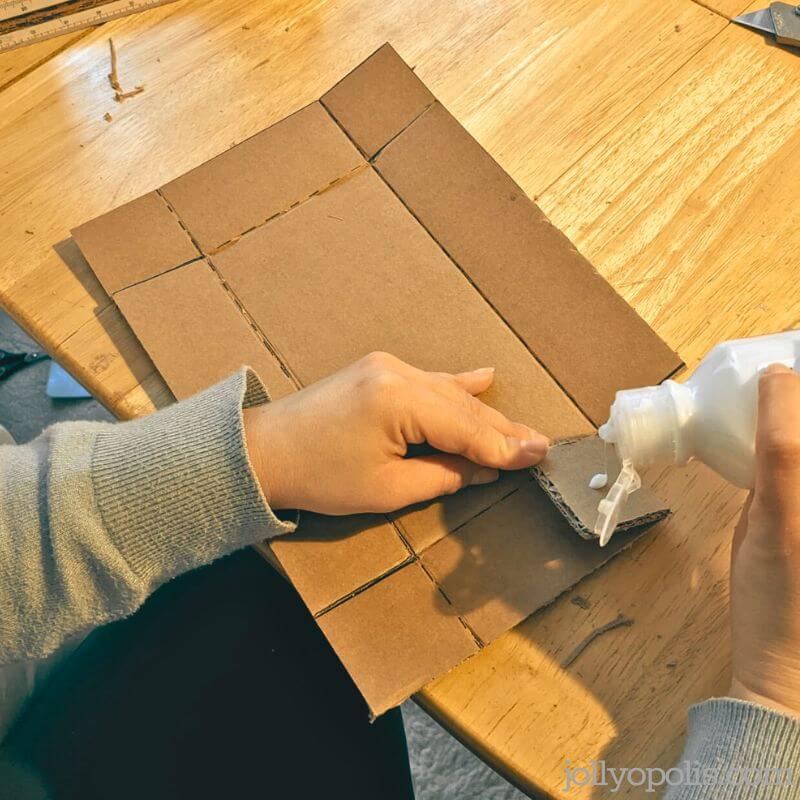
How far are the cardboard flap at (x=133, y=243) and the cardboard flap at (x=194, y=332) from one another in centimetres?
1

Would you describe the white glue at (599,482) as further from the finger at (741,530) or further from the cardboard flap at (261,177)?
the cardboard flap at (261,177)

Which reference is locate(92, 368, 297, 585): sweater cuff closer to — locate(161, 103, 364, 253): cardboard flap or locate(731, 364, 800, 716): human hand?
locate(161, 103, 364, 253): cardboard flap

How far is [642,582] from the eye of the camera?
24.6 inches

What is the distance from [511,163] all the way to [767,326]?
11.2 inches

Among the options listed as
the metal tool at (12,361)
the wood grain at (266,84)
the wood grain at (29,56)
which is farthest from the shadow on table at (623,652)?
the metal tool at (12,361)

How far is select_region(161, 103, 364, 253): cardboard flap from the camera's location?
76 cm

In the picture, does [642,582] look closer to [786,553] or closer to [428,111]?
[786,553]

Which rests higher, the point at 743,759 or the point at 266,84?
the point at 266,84

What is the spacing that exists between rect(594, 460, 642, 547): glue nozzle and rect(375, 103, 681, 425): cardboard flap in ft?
0.28

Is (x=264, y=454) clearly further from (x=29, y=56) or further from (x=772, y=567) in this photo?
(x=29, y=56)

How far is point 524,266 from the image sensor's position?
0.73 meters

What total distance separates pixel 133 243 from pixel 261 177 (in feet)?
0.45

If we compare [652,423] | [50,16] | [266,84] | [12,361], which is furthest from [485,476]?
[12,361]

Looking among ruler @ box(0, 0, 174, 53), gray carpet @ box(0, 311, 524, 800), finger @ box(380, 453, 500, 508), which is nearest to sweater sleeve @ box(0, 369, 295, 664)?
finger @ box(380, 453, 500, 508)
